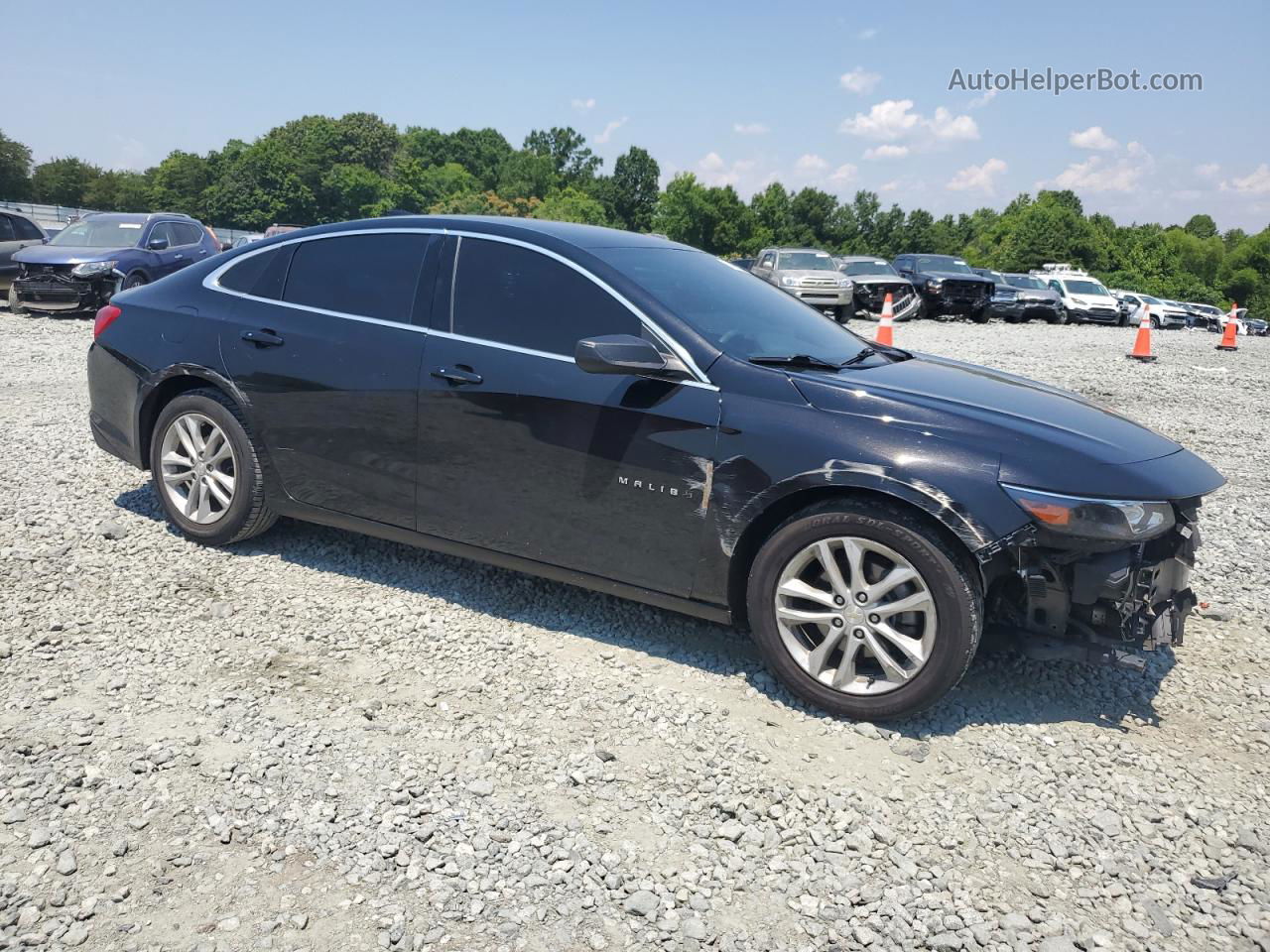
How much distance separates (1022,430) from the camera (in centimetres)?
348

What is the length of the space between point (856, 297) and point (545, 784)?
870 inches

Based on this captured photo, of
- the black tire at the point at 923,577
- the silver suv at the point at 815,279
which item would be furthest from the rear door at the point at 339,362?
the silver suv at the point at 815,279

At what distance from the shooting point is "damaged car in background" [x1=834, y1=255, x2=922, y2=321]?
77.3ft

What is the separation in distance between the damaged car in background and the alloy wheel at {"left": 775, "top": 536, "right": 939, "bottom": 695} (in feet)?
67.6

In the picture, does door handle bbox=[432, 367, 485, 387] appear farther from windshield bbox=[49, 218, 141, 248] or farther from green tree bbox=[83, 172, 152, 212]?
green tree bbox=[83, 172, 152, 212]

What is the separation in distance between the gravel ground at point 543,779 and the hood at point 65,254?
41.0 ft

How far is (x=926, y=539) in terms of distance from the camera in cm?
335

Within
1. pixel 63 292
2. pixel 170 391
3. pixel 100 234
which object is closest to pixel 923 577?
pixel 170 391

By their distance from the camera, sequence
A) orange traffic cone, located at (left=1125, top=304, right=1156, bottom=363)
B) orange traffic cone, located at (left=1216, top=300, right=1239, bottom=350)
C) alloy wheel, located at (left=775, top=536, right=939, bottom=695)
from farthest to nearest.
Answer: orange traffic cone, located at (left=1216, top=300, right=1239, bottom=350)
orange traffic cone, located at (left=1125, top=304, right=1156, bottom=363)
alloy wheel, located at (left=775, top=536, right=939, bottom=695)

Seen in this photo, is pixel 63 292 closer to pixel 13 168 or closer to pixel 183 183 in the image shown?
pixel 13 168

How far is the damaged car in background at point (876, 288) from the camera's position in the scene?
23.5m

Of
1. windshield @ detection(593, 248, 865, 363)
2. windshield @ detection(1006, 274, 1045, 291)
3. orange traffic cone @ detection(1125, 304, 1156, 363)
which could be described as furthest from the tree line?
windshield @ detection(593, 248, 865, 363)

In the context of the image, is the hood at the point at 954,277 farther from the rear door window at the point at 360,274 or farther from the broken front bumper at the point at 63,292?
the rear door window at the point at 360,274

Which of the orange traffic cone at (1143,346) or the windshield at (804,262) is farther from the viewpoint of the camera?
the windshield at (804,262)
